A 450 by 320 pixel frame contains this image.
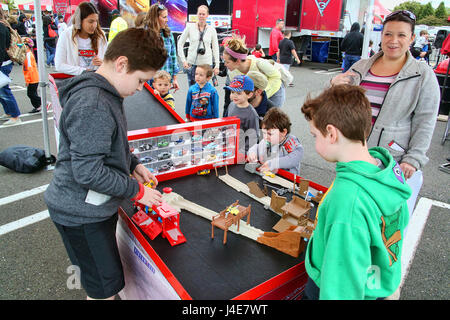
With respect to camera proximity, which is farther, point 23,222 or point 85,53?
point 85,53

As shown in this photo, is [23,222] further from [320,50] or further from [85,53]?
[320,50]

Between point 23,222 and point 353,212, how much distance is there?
2848 mm

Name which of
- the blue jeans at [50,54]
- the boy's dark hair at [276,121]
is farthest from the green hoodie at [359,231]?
the blue jeans at [50,54]

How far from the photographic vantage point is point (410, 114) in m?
2.01

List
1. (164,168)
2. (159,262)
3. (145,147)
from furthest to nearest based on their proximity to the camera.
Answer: (164,168) < (145,147) < (159,262)

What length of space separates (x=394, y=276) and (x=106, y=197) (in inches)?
47.3

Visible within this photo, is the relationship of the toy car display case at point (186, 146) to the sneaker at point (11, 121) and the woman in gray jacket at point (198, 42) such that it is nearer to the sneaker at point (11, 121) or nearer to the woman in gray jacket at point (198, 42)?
the woman in gray jacket at point (198, 42)

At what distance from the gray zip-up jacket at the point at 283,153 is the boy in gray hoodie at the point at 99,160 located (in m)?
1.14

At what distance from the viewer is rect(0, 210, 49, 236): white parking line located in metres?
2.71

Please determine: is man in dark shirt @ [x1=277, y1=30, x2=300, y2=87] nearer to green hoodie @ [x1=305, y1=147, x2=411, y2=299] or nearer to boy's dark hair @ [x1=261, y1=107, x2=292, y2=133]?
boy's dark hair @ [x1=261, y1=107, x2=292, y2=133]

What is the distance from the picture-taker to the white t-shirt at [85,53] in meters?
3.38

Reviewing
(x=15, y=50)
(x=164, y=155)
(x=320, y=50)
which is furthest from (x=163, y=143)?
(x=320, y=50)
